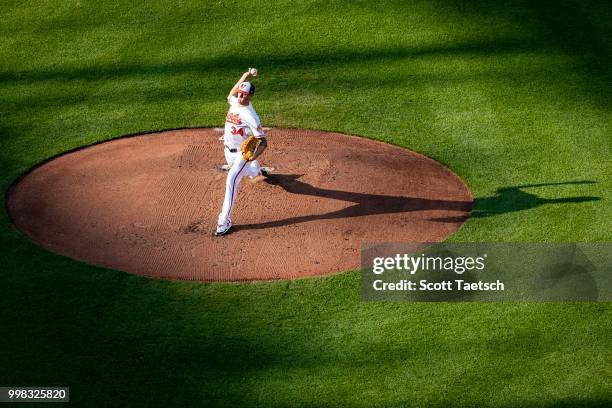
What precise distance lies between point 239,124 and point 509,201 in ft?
11.7

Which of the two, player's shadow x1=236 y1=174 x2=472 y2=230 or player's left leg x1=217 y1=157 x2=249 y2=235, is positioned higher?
player's left leg x1=217 y1=157 x2=249 y2=235

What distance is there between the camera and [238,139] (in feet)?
38.9

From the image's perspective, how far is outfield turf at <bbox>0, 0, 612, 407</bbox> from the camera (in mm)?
8719

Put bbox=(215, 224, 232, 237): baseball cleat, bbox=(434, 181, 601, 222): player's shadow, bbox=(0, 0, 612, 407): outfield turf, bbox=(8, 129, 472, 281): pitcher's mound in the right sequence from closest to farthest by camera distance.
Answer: bbox=(0, 0, 612, 407): outfield turf < bbox=(8, 129, 472, 281): pitcher's mound < bbox=(215, 224, 232, 237): baseball cleat < bbox=(434, 181, 601, 222): player's shadow

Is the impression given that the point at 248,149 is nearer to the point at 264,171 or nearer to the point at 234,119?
the point at 234,119

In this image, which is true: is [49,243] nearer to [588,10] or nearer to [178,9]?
[178,9]

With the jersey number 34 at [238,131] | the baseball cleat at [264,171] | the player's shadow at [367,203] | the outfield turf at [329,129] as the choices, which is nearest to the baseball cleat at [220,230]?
the player's shadow at [367,203]

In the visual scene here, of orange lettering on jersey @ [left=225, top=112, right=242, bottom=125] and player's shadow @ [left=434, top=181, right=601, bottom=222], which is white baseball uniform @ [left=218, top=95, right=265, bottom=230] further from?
player's shadow @ [left=434, top=181, right=601, bottom=222]

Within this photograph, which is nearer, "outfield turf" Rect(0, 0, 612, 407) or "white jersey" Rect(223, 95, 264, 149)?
"outfield turf" Rect(0, 0, 612, 407)

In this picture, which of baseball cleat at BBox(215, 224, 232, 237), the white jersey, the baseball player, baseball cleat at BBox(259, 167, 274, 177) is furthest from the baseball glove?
baseball cleat at BBox(259, 167, 274, 177)

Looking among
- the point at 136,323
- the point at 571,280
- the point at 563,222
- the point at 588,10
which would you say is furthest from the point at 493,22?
the point at 136,323

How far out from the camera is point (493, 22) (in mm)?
17547

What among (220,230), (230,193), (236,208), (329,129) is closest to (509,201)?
(329,129)

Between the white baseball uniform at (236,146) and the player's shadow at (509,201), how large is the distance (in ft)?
7.99
